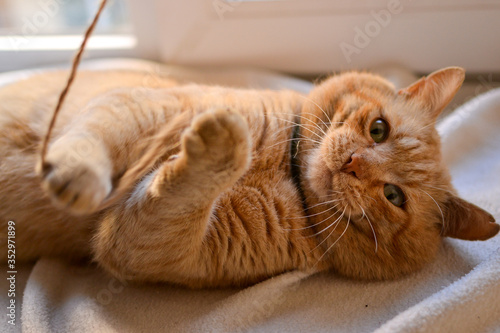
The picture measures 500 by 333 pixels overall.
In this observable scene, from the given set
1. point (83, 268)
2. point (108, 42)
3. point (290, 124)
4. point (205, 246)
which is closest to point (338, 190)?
point (290, 124)

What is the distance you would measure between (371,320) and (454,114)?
1167mm

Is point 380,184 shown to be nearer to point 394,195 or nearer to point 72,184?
point 394,195

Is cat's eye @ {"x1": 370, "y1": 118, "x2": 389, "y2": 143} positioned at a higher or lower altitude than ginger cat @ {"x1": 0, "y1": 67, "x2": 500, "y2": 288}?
higher

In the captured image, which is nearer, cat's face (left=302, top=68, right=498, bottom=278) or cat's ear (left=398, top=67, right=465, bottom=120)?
cat's face (left=302, top=68, right=498, bottom=278)

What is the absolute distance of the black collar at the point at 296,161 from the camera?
1289 mm

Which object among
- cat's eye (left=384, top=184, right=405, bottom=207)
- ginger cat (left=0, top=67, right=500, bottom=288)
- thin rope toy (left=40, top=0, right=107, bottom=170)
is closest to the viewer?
thin rope toy (left=40, top=0, right=107, bottom=170)

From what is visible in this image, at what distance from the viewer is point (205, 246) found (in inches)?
43.1

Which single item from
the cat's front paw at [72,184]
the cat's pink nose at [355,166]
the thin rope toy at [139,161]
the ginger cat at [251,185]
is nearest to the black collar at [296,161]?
the ginger cat at [251,185]

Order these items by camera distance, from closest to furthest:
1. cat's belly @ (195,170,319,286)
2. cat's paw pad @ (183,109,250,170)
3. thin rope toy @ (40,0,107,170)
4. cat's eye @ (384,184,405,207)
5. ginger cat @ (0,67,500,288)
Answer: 1. thin rope toy @ (40,0,107,170)
2. cat's paw pad @ (183,109,250,170)
3. ginger cat @ (0,67,500,288)
4. cat's belly @ (195,170,319,286)
5. cat's eye @ (384,184,405,207)

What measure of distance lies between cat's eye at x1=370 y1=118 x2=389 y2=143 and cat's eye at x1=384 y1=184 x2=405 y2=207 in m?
0.15

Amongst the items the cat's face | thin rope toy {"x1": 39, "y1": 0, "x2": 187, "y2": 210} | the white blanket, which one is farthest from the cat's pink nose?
thin rope toy {"x1": 39, "y1": 0, "x2": 187, "y2": 210}

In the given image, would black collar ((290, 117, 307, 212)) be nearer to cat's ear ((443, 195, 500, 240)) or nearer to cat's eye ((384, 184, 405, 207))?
cat's eye ((384, 184, 405, 207))

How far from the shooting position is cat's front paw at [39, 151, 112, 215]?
0.79m

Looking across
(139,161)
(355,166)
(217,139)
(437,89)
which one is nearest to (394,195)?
(355,166)
